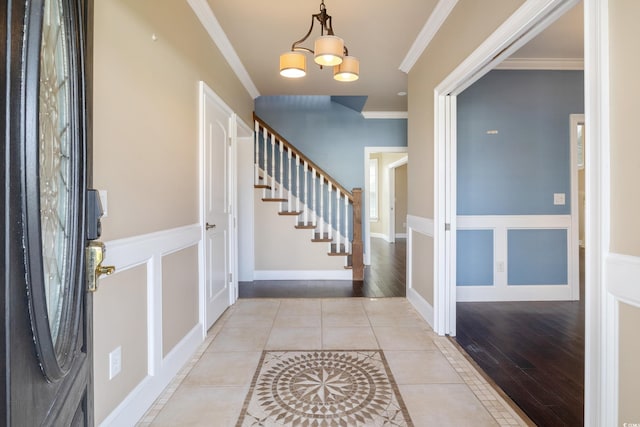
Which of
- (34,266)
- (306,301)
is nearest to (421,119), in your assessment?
(306,301)

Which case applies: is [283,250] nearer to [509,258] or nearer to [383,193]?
[509,258]

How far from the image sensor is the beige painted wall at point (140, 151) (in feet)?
5.01

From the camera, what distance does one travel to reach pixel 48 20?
2.14ft

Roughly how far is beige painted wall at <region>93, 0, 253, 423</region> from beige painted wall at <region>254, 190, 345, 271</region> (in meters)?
2.27

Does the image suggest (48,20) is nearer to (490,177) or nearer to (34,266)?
(34,266)

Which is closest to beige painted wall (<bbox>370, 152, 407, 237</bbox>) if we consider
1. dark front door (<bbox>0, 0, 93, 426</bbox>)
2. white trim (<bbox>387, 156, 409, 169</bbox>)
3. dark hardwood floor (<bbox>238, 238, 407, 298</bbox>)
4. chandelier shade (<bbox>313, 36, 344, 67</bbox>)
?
white trim (<bbox>387, 156, 409, 169</bbox>)

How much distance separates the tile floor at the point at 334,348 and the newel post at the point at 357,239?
997 millimetres

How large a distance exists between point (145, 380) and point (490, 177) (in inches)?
144

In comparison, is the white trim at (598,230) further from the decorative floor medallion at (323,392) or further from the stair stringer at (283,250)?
the stair stringer at (283,250)

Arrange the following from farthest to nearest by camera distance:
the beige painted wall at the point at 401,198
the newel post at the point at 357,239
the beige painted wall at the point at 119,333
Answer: the beige painted wall at the point at 401,198
the newel post at the point at 357,239
the beige painted wall at the point at 119,333

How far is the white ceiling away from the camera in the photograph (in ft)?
8.87

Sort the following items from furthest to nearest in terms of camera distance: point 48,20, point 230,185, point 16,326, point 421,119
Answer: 1. point 230,185
2. point 421,119
3. point 48,20
4. point 16,326

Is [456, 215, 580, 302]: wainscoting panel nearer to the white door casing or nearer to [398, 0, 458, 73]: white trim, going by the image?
[398, 0, 458, 73]: white trim

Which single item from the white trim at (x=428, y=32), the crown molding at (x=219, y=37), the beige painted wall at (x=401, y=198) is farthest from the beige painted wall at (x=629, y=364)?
the beige painted wall at (x=401, y=198)
